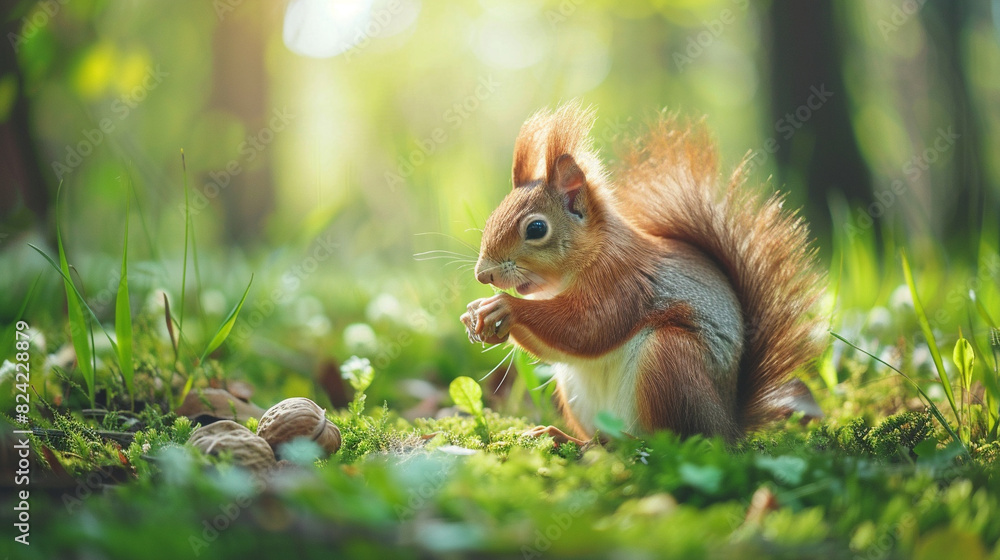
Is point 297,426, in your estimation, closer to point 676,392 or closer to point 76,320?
point 76,320

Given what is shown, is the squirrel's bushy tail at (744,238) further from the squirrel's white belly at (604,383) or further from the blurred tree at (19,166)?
the blurred tree at (19,166)

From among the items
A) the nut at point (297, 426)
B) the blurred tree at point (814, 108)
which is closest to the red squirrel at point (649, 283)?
the nut at point (297, 426)

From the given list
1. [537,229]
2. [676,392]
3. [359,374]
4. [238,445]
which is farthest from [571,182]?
[238,445]

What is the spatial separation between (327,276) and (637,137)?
4960mm

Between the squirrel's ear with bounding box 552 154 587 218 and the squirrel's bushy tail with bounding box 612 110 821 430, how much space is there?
0.22 metres

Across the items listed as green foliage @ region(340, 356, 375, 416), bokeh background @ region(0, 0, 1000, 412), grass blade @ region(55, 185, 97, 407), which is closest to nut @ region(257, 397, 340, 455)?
green foliage @ region(340, 356, 375, 416)

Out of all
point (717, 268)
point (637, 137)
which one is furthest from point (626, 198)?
point (717, 268)

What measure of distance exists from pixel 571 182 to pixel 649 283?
16.2 inches

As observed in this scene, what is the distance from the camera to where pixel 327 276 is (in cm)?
663

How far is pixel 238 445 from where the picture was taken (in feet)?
4.56

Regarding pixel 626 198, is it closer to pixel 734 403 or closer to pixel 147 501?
pixel 734 403

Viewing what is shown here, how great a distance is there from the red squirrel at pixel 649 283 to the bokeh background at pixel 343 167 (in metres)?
0.30

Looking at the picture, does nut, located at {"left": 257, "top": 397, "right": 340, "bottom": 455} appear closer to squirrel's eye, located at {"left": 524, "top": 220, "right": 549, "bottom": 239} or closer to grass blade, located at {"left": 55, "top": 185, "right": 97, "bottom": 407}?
grass blade, located at {"left": 55, "top": 185, "right": 97, "bottom": 407}

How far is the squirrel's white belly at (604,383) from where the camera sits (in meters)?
1.71
